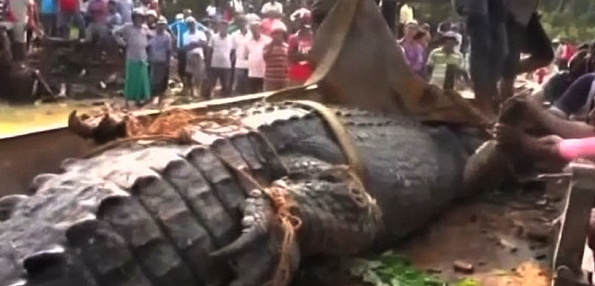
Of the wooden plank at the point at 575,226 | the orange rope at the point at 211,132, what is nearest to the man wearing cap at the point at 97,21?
the orange rope at the point at 211,132

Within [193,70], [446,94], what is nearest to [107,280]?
[446,94]

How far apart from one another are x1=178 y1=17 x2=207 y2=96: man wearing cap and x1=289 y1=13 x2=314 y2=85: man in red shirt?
0.81 metres

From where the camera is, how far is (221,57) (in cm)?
661

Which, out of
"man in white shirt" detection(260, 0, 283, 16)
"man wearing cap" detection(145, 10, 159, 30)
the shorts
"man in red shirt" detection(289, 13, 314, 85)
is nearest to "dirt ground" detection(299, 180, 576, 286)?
"man in red shirt" detection(289, 13, 314, 85)

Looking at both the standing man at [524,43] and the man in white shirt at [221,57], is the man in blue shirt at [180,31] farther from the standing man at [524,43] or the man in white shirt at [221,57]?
the standing man at [524,43]

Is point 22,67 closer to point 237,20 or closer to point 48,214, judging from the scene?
point 237,20

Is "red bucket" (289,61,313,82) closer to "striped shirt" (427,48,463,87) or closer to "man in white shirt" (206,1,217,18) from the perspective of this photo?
"striped shirt" (427,48,463,87)

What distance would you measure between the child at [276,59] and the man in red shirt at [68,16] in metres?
1.37

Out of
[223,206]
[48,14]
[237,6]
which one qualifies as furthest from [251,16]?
[223,206]

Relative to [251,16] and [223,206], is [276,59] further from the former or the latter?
[223,206]

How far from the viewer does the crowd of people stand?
6.09 metres

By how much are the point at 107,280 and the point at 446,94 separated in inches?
83.8

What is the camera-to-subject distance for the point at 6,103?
19.0ft

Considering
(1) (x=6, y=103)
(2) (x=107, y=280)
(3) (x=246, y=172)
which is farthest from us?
(1) (x=6, y=103)
